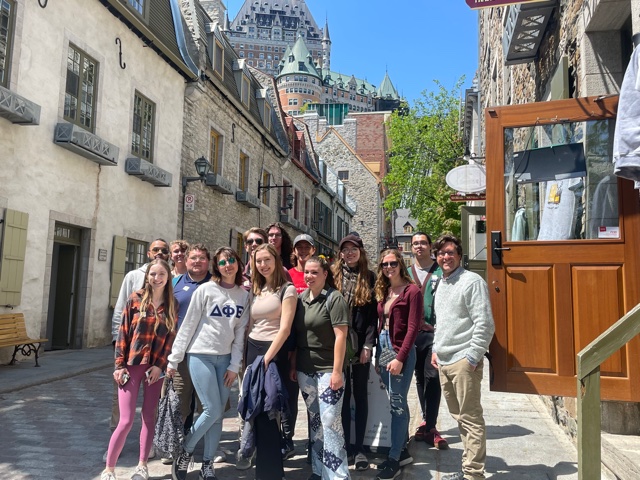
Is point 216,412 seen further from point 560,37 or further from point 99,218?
point 99,218

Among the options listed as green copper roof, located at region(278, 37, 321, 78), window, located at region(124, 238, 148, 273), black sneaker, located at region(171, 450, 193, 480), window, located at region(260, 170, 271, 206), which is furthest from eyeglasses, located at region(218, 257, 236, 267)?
green copper roof, located at region(278, 37, 321, 78)

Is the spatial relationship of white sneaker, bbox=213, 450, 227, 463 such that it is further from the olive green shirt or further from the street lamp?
the street lamp

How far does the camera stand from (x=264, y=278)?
13.1 feet

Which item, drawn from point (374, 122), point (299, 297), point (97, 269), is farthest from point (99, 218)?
point (374, 122)

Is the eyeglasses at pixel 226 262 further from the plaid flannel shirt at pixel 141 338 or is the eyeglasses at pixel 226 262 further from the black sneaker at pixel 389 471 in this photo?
the black sneaker at pixel 389 471

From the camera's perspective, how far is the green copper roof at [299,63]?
108m

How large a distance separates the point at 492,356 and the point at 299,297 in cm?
166

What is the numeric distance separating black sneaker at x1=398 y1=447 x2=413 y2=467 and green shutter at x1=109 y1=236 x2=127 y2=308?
8.49 meters

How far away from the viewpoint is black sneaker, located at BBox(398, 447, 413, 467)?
4148 millimetres

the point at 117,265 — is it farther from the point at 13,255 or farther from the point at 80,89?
the point at 80,89

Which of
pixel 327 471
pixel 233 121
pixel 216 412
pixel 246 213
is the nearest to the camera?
pixel 327 471

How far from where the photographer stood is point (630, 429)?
3.98 meters

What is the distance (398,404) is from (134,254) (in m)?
9.63

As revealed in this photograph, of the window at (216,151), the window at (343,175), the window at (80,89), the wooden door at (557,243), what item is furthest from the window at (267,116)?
the window at (343,175)
